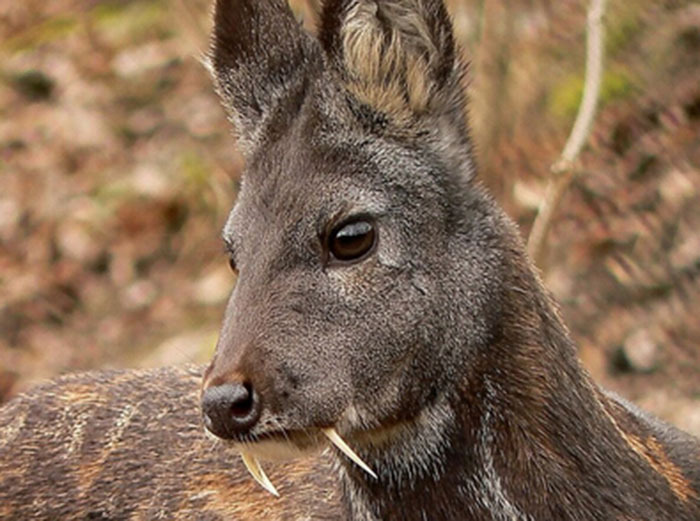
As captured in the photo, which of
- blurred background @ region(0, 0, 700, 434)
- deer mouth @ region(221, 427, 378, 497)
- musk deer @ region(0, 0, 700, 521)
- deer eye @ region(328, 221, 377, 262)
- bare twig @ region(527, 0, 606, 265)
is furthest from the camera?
blurred background @ region(0, 0, 700, 434)

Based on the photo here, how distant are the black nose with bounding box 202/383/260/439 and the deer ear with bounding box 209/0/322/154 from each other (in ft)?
3.78

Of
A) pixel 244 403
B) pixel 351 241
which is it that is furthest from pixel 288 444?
pixel 351 241

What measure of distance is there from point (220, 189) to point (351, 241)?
235 inches

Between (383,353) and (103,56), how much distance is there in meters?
11.4

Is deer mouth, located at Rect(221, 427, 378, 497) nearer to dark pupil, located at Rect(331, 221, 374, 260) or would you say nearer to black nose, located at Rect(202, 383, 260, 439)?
black nose, located at Rect(202, 383, 260, 439)

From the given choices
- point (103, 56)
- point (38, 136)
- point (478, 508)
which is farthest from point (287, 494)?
point (103, 56)

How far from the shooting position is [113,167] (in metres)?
13.4

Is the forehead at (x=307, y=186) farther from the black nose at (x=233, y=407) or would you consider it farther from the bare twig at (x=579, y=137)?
the bare twig at (x=579, y=137)

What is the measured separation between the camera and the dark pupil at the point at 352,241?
470 cm

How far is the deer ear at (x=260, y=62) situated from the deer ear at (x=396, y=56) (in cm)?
19

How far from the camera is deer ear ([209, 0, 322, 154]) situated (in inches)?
202

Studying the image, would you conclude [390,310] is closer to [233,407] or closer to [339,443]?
[339,443]

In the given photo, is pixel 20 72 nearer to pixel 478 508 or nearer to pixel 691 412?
pixel 691 412

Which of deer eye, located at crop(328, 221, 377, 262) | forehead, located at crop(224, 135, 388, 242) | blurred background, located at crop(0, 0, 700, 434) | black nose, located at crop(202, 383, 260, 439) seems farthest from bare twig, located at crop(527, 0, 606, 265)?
black nose, located at crop(202, 383, 260, 439)
